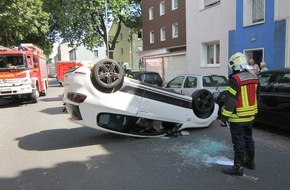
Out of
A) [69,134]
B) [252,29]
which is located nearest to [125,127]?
[69,134]

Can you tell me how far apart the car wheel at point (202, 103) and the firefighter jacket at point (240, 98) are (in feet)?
9.65

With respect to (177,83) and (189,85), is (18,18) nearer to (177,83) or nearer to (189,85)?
(177,83)

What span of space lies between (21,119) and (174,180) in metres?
7.86

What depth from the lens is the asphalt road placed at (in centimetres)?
479

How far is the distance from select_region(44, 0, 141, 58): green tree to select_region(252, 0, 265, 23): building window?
63.8ft

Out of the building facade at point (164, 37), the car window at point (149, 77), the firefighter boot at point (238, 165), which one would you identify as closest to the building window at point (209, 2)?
the building facade at point (164, 37)

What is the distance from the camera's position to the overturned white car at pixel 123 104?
6684 millimetres

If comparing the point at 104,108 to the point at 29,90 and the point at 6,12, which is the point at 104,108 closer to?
the point at 29,90

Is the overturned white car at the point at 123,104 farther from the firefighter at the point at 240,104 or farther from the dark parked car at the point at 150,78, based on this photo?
the dark parked car at the point at 150,78

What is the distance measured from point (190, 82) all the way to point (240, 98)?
22.7ft

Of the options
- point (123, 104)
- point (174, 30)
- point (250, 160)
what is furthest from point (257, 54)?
point (174, 30)

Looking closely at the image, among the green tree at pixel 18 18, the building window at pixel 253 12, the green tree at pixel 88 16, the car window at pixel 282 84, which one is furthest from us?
the green tree at pixel 88 16

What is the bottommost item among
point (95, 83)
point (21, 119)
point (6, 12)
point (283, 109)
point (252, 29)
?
point (21, 119)

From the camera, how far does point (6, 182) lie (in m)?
5.00
